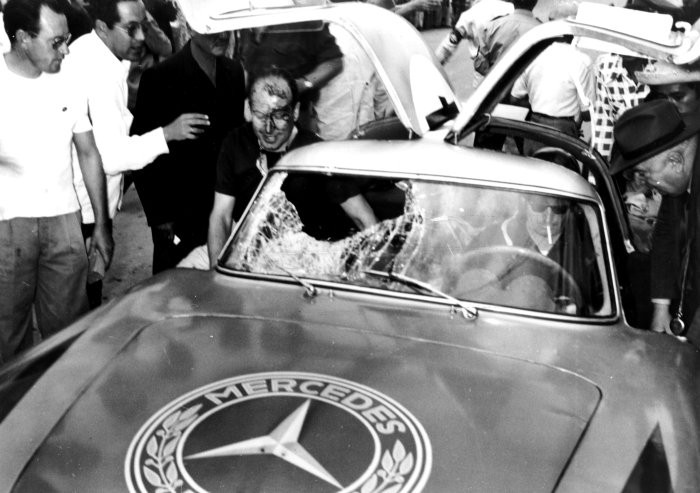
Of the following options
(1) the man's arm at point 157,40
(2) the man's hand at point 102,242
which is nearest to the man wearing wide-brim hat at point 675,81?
(2) the man's hand at point 102,242

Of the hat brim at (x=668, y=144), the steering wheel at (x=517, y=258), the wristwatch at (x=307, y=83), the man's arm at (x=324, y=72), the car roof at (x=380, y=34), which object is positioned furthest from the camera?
the man's arm at (x=324, y=72)

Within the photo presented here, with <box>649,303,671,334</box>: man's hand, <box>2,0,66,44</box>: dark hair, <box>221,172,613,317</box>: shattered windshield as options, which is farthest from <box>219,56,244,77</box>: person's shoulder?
<box>649,303,671,334</box>: man's hand

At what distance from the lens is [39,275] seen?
13.1ft

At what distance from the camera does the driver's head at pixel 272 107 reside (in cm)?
381

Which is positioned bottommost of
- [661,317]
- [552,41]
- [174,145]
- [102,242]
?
Answer: [661,317]

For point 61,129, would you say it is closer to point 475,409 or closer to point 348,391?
point 348,391

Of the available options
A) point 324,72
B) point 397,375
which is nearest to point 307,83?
point 324,72

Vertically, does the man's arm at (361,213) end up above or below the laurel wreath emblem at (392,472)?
above

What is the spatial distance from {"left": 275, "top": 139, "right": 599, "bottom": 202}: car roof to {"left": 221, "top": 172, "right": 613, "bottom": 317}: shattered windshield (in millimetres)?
34

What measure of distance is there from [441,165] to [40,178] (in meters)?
1.95

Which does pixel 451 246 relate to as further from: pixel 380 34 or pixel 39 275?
pixel 39 275

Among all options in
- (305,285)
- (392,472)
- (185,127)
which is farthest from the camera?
(185,127)

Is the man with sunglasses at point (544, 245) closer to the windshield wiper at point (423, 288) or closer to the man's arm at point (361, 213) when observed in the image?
the windshield wiper at point (423, 288)

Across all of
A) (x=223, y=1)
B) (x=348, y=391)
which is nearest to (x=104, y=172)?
(x=223, y=1)
